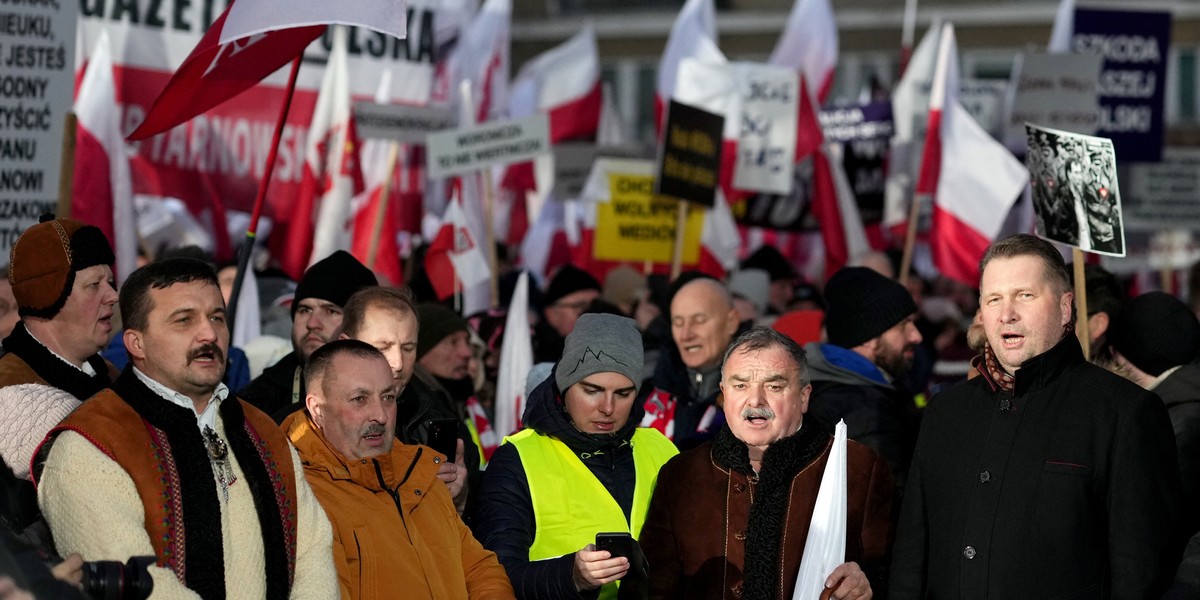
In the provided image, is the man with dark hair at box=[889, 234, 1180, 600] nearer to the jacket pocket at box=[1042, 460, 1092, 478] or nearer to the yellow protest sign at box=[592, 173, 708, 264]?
the jacket pocket at box=[1042, 460, 1092, 478]

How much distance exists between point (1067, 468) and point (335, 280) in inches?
121

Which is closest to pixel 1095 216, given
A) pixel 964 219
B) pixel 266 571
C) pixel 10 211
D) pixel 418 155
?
pixel 266 571

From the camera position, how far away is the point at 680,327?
738 centimetres

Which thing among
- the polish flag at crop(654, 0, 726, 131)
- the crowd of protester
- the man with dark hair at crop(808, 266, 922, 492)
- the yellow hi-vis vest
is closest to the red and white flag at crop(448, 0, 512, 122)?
the polish flag at crop(654, 0, 726, 131)

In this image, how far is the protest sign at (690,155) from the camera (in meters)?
10.8

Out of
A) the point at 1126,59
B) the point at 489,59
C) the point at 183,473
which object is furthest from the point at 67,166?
the point at 1126,59

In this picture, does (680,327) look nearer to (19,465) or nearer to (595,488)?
(595,488)

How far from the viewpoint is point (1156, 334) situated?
6.09 meters

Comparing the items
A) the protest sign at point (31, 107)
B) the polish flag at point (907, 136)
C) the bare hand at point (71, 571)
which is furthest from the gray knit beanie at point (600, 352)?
the polish flag at point (907, 136)

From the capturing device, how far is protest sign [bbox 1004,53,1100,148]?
12328mm

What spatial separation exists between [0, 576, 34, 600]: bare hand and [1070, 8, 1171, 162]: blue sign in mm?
11934

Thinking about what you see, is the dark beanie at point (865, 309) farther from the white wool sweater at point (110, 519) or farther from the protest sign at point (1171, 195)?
the protest sign at point (1171, 195)

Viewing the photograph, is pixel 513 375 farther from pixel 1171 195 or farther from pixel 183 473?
pixel 1171 195

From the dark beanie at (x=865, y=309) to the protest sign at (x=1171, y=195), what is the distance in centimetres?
1267
